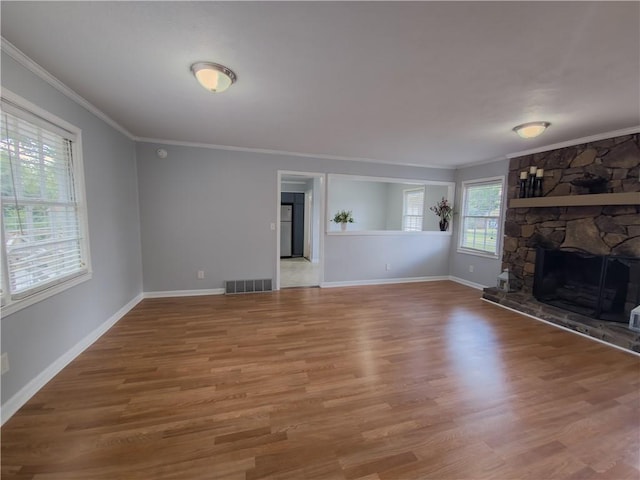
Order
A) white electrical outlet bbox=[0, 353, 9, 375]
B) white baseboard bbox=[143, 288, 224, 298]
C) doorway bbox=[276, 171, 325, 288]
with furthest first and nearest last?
doorway bbox=[276, 171, 325, 288], white baseboard bbox=[143, 288, 224, 298], white electrical outlet bbox=[0, 353, 9, 375]

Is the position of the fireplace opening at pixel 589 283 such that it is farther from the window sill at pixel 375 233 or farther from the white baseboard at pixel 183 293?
the white baseboard at pixel 183 293

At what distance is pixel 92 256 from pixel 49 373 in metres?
1.10

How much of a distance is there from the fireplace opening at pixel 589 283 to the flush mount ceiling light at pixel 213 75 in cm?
448

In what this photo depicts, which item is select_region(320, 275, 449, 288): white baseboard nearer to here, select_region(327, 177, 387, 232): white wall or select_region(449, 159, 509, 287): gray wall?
select_region(449, 159, 509, 287): gray wall

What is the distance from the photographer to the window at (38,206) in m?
1.79

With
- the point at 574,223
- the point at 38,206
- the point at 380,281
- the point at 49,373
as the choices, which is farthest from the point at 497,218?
the point at 49,373

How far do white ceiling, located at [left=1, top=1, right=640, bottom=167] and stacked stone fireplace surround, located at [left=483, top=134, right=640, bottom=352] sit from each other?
0.46 meters

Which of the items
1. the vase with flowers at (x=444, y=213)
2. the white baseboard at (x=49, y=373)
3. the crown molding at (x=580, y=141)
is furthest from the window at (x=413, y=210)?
the white baseboard at (x=49, y=373)

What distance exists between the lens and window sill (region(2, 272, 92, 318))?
5.70ft

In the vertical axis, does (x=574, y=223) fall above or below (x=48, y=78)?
below

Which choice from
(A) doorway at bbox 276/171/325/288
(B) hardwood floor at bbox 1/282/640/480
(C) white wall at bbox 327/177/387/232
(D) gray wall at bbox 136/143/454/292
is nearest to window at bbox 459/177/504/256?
(B) hardwood floor at bbox 1/282/640/480

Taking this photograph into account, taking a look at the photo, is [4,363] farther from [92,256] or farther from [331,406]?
[331,406]

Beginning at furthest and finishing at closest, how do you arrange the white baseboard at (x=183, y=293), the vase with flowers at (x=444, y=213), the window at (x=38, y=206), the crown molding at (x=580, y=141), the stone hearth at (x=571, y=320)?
the vase with flowers at (x=444, y=213) → the white baseboard at (x=183, y=293) → the crown molding at (x=580, y=141) → the stone hearth at (x=571, y=320) → the window at (x=38, y=206)

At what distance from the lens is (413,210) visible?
23.6 ft
